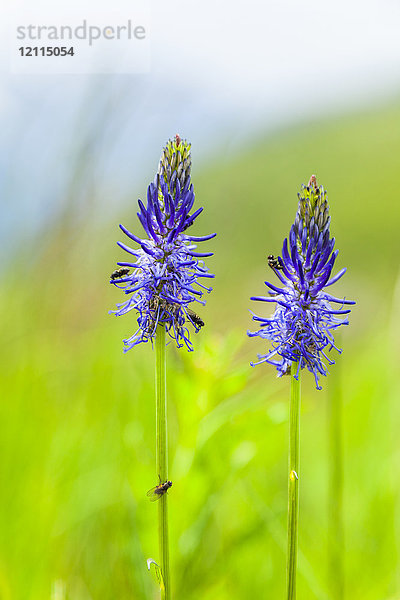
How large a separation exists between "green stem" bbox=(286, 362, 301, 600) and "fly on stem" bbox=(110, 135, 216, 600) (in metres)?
0.25

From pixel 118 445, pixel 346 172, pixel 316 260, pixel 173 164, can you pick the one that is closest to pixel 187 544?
pixel 118 445

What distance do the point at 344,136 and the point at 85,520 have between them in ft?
47.4

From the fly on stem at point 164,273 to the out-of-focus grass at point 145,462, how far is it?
564 mm

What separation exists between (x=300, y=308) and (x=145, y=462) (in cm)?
92

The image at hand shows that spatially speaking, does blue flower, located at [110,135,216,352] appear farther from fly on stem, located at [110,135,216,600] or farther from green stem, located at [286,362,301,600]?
green stem, located at [286,362,301,600]

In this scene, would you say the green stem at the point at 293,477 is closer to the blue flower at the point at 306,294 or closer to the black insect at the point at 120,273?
the blue flower at the point at 306,294

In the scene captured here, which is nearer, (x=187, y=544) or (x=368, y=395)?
(x=187, y=544)

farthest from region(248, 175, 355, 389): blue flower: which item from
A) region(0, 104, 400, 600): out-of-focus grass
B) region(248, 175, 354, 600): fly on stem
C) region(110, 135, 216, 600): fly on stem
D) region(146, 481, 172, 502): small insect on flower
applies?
region(0, 104, 400, 600): out-of-focus grass

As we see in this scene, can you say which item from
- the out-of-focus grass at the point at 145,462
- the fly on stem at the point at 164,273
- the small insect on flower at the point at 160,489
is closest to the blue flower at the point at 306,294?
the fly on stem at the point at 164,273

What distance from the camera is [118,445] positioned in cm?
259

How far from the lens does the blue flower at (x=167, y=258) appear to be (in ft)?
3.75

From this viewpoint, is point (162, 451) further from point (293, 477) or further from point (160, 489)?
point (293, 477)

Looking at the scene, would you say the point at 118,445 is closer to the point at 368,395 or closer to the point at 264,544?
the point at 264,544

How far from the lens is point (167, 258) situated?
3.93 feet
